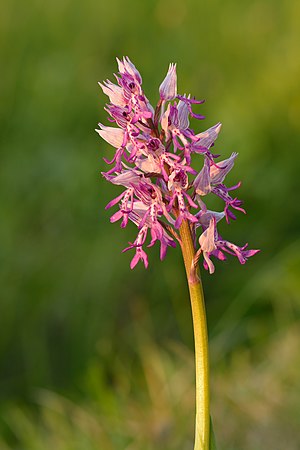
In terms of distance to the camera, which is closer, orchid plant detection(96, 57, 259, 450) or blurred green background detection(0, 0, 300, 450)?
orchid plant detection(96, 57, 259, 450)

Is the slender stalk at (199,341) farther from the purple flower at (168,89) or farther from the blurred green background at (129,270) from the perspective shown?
the blurred green background at (129,270)

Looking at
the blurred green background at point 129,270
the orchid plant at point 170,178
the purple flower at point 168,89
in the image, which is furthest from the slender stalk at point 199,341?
the blurred green background at point 129,270

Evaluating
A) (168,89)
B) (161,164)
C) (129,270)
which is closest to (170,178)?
(161,164)

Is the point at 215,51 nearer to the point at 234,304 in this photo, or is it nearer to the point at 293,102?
the point at 293,102

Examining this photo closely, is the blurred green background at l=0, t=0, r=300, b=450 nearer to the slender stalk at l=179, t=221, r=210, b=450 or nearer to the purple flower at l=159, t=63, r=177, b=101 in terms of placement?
the slender stalk at l=179, t=221, r=210, b=450

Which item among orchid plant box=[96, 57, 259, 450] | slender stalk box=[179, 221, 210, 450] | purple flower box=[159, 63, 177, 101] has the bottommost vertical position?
slender stalk box=[179, 221, 210, 450]

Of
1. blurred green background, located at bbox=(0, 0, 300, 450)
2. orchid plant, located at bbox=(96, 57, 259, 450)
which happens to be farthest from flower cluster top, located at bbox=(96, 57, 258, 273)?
blurred green background, located at bbox=(0, 0, 300, 450)

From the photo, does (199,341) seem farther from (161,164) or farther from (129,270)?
(129,270)

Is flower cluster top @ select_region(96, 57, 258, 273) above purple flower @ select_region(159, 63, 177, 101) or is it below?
below
